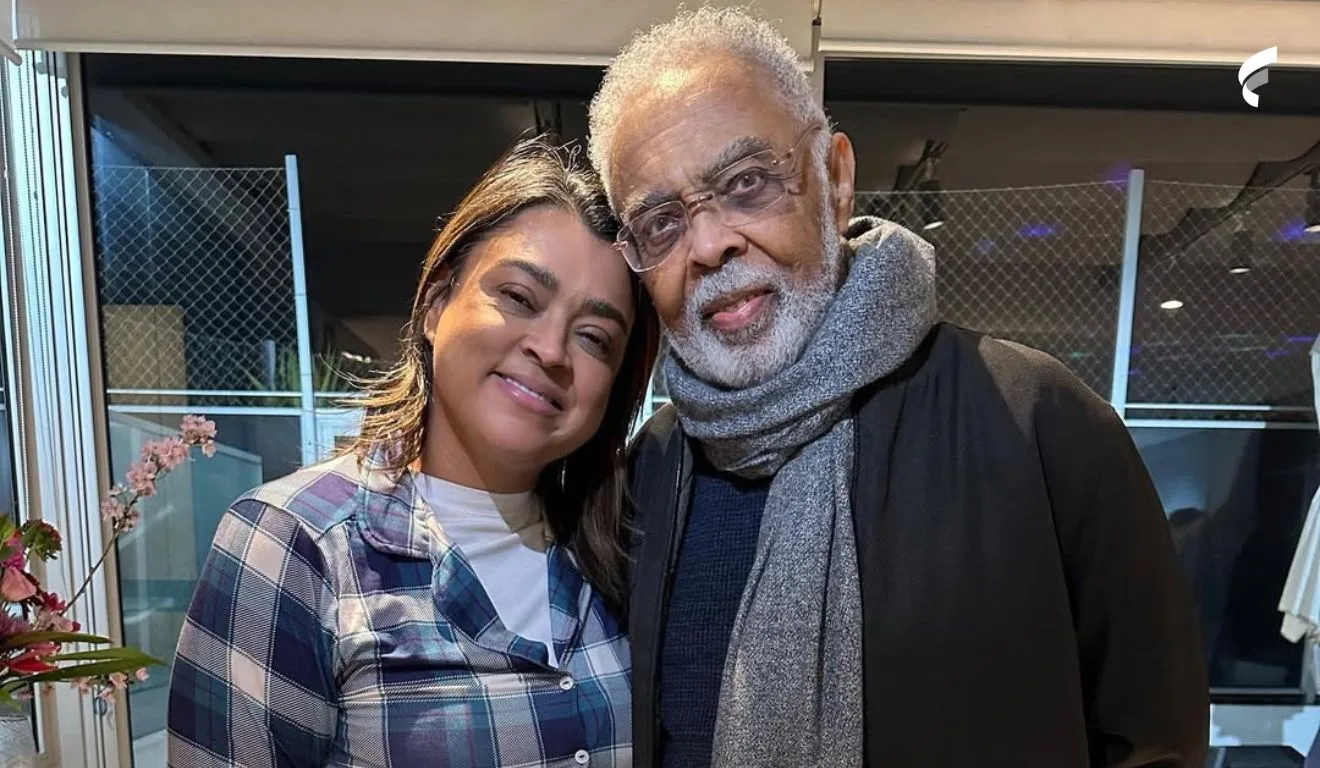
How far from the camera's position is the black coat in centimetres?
78

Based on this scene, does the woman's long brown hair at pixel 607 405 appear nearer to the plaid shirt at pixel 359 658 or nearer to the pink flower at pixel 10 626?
the plaid shirt at pixel 359 658

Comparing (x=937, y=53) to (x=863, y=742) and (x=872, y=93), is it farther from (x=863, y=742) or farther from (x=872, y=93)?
(x=863, y=742)

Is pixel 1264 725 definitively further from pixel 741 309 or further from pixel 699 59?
pixel 699 59

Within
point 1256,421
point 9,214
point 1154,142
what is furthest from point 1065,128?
point 9,214

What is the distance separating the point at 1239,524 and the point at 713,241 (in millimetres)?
1529

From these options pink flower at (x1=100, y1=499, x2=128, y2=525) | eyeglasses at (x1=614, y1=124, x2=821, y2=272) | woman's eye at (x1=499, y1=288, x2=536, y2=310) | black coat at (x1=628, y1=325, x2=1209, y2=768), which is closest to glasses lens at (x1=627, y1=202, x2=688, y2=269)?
eyeglasses at (x1=614, y1=124, x2=821, y2=272)

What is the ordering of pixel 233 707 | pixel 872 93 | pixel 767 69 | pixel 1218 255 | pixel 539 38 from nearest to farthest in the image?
pixel 233 707, pixel 767 69, pixel 539 38, pixel 872 93, pixel 1218 255

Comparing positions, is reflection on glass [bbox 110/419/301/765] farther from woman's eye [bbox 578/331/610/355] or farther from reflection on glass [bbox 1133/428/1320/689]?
reflection on glass [bbox 1133/428/1320/689]

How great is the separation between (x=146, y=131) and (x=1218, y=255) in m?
2.16

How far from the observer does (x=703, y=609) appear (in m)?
0.91

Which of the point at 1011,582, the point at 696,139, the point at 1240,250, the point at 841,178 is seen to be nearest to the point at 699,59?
the point at 696,139

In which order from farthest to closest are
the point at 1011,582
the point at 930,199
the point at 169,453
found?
the point at 930,199, the point at 169,453, the point at 1011,582

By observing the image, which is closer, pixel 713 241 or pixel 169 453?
pixel 713 241

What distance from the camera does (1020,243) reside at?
5.62 ft
